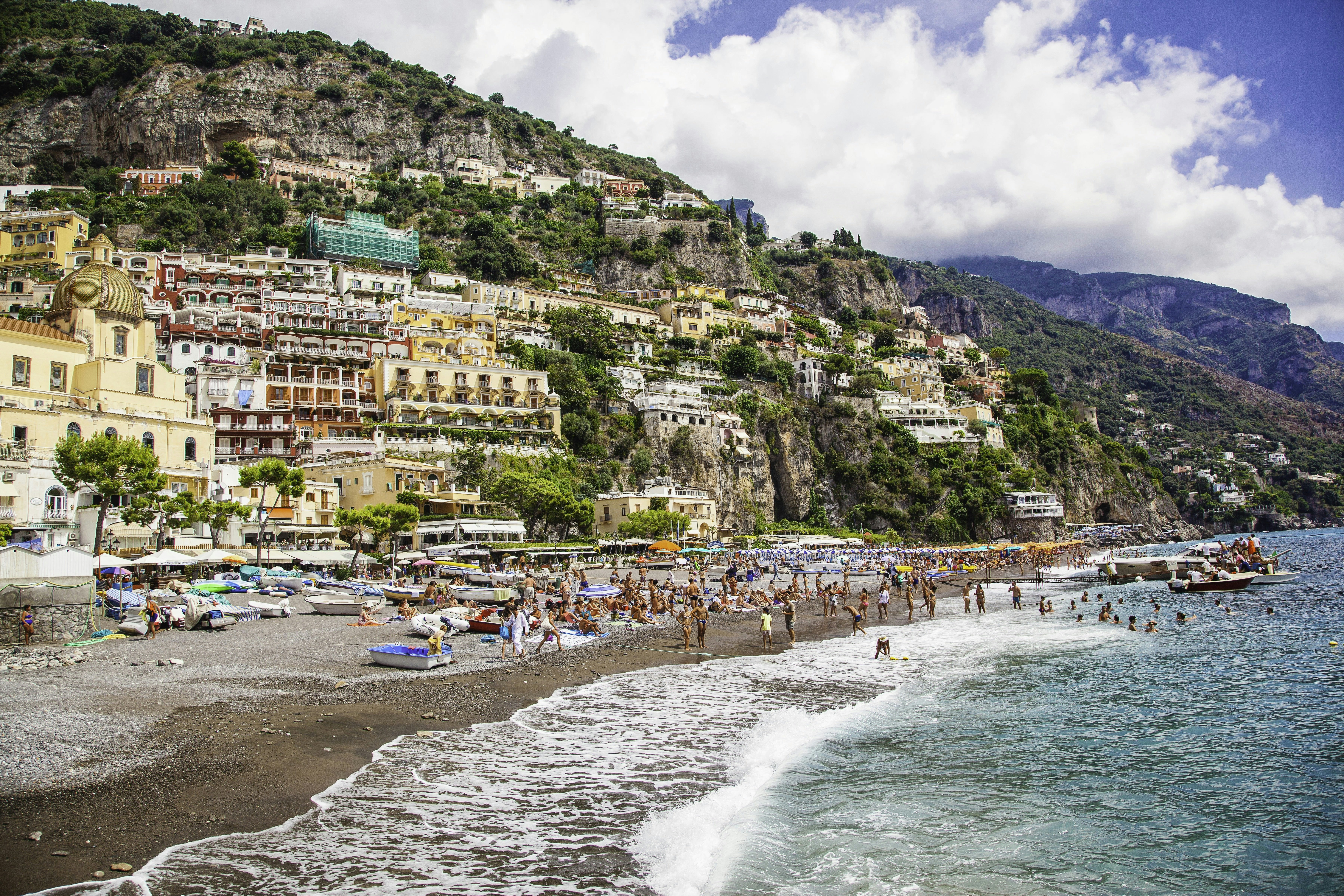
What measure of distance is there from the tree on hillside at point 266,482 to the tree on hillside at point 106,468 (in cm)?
629

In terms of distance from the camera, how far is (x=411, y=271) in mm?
83625

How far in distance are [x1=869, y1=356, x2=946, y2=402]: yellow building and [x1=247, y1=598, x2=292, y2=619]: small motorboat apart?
73879 millimetres

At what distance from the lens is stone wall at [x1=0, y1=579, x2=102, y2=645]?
15594 millimetres

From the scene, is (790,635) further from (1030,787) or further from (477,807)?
(477,807)

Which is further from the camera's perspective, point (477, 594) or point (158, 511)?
point (158, 511)

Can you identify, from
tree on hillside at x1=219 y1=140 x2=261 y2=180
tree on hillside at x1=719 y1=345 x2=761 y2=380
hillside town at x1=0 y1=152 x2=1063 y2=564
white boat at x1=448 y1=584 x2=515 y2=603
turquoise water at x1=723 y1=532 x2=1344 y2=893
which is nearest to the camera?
turquoise water at x1=723 y1=532 x2=1344 y2=893

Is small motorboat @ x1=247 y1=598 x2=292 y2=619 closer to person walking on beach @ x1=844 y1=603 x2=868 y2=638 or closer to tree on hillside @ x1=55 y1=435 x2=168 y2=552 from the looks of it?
tree on hillside @ x1=55 y1=435 x2=168 y2=552

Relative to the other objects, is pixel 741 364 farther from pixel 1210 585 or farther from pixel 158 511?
pixel 158 511

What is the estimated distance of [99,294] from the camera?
3816cm

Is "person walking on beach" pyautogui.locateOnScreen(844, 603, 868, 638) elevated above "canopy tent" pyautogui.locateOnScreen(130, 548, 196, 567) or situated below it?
below

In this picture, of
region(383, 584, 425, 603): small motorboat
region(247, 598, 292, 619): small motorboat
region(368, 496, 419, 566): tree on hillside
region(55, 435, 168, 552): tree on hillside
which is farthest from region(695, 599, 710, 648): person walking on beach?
region(55, 435, 168, 552): tree on hillside

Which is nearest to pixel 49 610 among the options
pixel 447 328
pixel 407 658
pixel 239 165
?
pixel 407 658

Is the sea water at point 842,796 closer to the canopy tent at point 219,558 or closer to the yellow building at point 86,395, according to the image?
the canopy tent at point 219,558

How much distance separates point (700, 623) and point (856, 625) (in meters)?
5.20
